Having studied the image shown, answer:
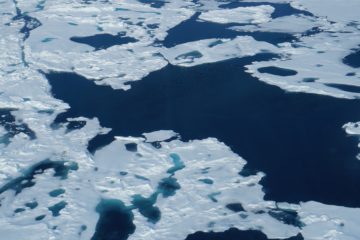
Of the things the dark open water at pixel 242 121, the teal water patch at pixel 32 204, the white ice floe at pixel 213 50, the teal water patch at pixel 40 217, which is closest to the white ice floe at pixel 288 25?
the white ice floe at pixel 213 50

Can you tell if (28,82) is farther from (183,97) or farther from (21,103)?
(183,97)

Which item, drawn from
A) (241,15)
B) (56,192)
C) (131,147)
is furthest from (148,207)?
(241,15)

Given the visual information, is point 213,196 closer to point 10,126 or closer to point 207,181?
point 207,181

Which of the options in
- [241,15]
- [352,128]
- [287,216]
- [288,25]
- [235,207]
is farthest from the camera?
[241,15]

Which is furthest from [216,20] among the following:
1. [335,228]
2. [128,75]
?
[335,228]

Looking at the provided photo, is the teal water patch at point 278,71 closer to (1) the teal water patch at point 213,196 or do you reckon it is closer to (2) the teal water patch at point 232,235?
(1) the teal water patch at point 213,196
